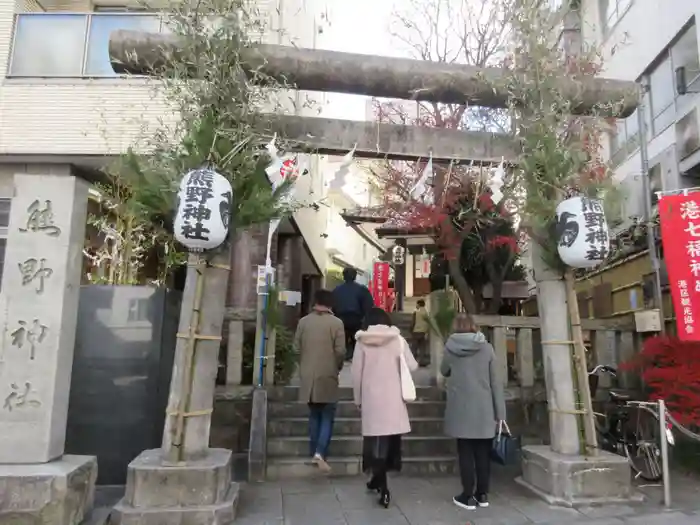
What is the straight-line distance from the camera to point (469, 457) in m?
6.19

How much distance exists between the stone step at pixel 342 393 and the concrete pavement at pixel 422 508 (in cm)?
164

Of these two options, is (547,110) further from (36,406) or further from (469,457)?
(36,406)

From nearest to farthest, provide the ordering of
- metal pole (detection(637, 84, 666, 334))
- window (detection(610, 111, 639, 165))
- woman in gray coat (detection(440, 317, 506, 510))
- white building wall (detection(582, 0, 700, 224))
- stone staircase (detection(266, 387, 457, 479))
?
1. woman in gray coat (detection(440, 317, 506, 510))
2. stone staircase (detection(266, 387, 457, 479))
3. metal pole (detection(637, 84, 666, 334))
4. white building wall (detection(582, 0, 700, 224))
5. window (detection(610, 111, 639, 165))

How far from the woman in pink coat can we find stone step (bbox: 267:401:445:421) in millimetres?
2069

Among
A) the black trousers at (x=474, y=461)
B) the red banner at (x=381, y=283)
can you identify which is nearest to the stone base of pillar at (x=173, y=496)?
the black trousers at (x=474, y=461)

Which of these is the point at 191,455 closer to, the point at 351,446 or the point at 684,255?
the point at 351,446

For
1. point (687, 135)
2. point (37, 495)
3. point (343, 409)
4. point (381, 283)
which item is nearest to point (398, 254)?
point (381, 283)

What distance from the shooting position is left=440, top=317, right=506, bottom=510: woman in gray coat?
20.0 ft

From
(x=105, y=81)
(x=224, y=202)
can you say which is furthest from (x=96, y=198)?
(x=224, y=202)

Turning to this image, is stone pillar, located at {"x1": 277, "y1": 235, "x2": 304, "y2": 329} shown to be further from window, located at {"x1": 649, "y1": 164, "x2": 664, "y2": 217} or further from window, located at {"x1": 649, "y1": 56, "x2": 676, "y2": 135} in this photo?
window, located at {"x1": 649, "y1": 56, "x2": 676, "y2": 135}

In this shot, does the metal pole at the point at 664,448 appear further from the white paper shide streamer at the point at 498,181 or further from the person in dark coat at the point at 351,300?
the person in dark coat at the point at 351,300

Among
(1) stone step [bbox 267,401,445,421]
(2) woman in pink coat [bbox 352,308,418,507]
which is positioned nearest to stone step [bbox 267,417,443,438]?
(1) stone step [bbox 267,401,445,421]

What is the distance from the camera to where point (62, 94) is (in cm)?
1057

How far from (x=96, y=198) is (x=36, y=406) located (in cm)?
621
